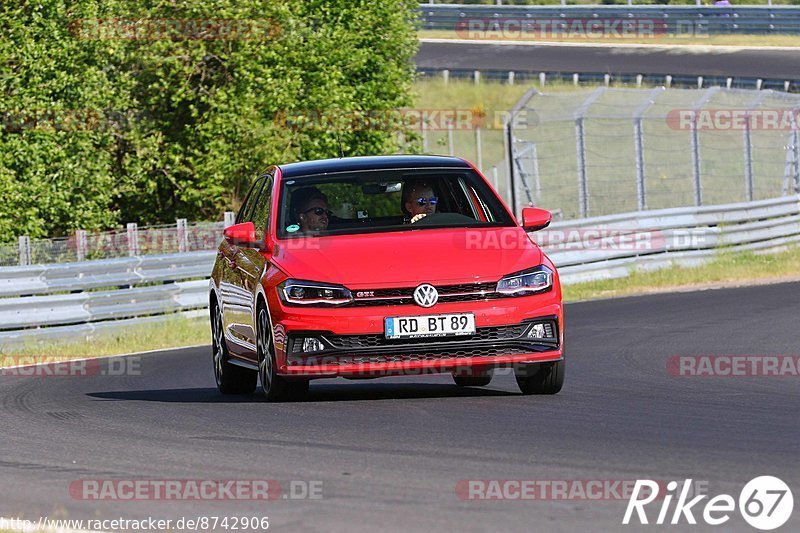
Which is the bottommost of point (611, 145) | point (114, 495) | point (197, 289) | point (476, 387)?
point (611, 145)

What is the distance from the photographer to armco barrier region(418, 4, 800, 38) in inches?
2095

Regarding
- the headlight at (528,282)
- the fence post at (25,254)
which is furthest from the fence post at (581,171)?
the headlight at (528,282)

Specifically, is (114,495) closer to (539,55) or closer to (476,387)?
(476,387)

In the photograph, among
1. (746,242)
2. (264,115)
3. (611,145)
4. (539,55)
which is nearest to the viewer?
(746,242)

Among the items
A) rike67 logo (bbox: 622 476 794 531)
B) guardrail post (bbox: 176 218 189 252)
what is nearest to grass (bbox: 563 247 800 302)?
guardrail post (bbox: 176 218 189 252)

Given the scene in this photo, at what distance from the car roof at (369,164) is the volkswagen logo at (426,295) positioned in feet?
5.33

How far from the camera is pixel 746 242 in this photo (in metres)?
26.4

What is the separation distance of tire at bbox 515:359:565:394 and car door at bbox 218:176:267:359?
1.79 meters

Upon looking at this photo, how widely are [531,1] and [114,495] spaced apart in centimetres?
5870

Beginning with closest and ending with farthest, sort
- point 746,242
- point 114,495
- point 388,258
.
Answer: point 114,495 → point 388,258 → point 746,242

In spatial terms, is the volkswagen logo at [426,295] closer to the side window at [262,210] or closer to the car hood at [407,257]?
the car hood at [407,257]

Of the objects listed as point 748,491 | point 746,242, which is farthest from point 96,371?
point 746,242

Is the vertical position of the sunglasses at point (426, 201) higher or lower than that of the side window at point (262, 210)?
higher

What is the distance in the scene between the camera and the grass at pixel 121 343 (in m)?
17.4
